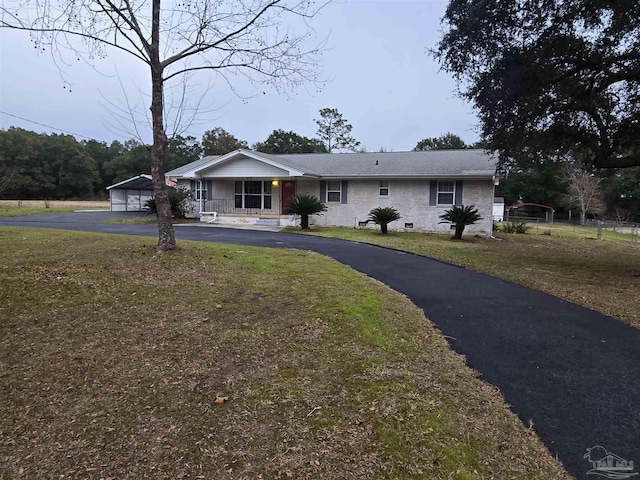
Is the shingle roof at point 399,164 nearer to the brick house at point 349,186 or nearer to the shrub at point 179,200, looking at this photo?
the brick house at point 349,186

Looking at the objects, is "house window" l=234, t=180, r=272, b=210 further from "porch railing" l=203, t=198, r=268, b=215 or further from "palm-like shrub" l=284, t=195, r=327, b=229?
"palm-like shrub" l=284, t=195, r=327, b=229

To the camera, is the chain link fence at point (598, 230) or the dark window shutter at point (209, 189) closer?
the dark window shutter at point (209, 189)

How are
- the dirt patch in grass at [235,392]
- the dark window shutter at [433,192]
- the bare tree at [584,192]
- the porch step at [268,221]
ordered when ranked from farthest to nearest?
the bare tree at [584,192] < the porch step at [268,221] < the dark window shutter at [433,192] < the dirt patch in grass at [235,392]

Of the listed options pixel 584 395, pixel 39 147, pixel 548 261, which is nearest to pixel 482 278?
pixel 548 261

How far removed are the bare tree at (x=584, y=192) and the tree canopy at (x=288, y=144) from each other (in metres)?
29.9

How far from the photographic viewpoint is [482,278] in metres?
7.83

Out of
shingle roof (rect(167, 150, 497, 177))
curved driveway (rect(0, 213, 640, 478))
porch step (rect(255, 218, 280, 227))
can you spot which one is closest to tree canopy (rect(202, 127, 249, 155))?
shingle roof (rect(167, 150, 497, 177))

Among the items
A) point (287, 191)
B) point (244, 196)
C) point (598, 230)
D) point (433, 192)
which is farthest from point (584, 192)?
point (244, 196)

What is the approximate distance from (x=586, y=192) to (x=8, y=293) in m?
50.9

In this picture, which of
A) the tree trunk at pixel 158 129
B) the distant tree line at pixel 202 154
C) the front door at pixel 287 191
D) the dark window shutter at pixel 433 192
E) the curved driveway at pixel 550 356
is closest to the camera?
the curved driveway at pixel 550 356

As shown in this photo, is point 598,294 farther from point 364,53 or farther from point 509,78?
point 364,53

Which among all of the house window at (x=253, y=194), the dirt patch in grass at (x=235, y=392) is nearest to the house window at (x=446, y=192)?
the house window at (x=253, y=194)

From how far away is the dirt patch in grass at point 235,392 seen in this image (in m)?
2.22

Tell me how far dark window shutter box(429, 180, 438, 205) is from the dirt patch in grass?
13.6 m
